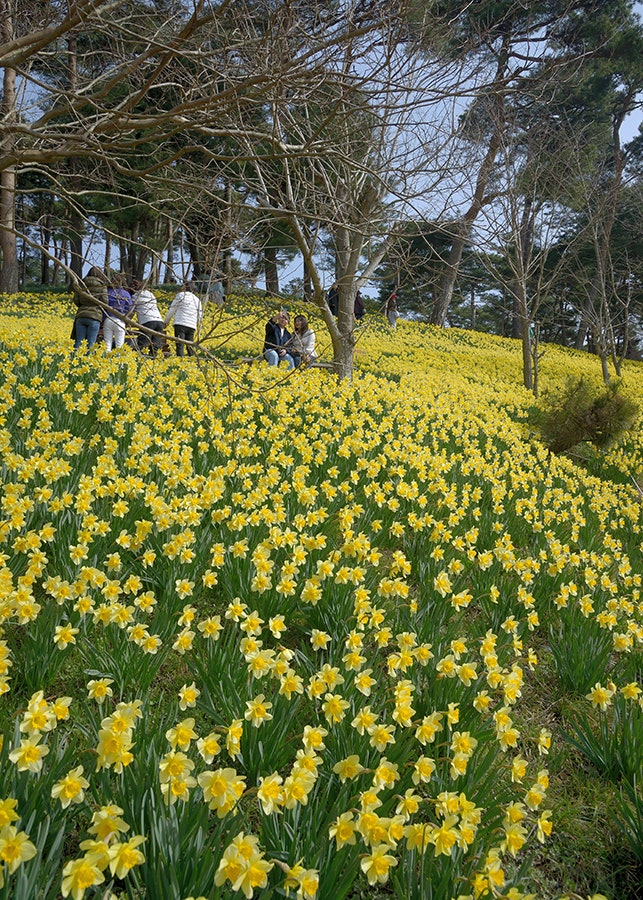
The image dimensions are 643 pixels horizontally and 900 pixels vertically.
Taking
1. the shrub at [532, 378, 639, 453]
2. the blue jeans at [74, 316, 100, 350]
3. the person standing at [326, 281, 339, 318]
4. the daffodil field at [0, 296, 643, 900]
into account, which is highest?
the person standing at [326, 281, 339, 318]

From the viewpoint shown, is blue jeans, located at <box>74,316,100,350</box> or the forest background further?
blue jeans, located at <box>74,316,100,350</box>

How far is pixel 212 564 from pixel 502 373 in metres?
14.0

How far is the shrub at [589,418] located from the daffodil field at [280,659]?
2.40 metres

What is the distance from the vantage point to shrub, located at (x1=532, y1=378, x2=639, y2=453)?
7.42 metres

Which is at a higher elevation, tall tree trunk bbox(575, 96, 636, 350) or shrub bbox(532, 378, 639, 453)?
tall tree trunk bbox(575, 96, 636, 350)

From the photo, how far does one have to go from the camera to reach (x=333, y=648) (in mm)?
2270

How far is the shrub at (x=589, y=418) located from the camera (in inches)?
292

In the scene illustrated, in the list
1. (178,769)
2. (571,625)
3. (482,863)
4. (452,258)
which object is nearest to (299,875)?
(178,769)

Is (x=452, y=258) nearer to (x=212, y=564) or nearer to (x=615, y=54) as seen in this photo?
(x=615, y=54)

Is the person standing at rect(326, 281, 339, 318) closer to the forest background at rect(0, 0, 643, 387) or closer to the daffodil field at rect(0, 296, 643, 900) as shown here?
the forest background at rect(0, 0, 643, 387)

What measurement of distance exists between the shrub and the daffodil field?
2.40m

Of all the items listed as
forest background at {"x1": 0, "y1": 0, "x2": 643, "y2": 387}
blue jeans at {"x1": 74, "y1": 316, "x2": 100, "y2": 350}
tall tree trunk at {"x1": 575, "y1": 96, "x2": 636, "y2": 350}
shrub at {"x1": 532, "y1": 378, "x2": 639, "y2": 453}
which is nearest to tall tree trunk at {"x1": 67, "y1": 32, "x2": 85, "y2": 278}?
forest background at {"x1": 0, "y1": 0, "x2": 643, "y2": 387}

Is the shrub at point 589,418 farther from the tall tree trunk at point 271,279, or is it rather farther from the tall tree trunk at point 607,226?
the tall tree trunk at point 607,226

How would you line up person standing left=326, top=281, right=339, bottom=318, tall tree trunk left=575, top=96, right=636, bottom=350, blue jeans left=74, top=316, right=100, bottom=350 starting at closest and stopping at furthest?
person standing left=326, top=281, right=339, bottom=318 → blue jeans left=74, top=316, right=100, bottom=350 → tall tree trunk left=575, top=96, right=636, bottom=350
